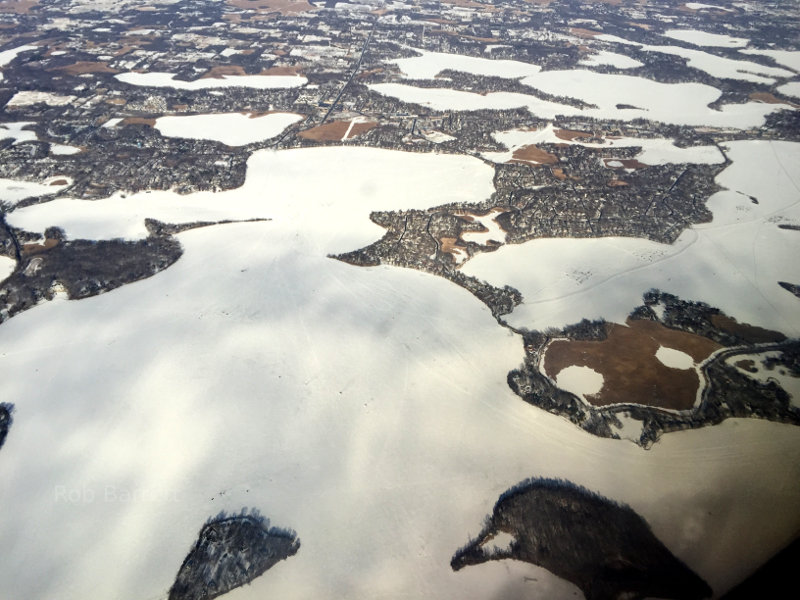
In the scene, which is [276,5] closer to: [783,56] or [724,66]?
[724,66]

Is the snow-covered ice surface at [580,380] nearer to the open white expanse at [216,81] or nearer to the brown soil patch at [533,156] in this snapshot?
the brown soil patch at [533,156]

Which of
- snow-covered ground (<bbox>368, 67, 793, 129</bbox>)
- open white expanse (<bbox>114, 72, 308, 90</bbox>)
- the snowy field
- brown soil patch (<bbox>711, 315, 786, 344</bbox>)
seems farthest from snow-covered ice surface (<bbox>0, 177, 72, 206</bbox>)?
brown soil patch (<bbox>711, 315, 786, 344</bbox>)

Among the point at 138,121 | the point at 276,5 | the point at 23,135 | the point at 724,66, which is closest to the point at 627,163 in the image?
the point at 724,66

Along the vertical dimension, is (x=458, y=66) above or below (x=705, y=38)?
below

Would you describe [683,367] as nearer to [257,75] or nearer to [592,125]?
[592,125]

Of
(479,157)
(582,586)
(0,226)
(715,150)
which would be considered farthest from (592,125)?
(0,226)

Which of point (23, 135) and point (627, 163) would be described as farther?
point (23, 135)

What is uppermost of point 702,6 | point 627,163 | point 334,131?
point 702,6
